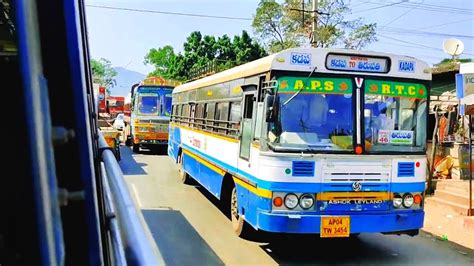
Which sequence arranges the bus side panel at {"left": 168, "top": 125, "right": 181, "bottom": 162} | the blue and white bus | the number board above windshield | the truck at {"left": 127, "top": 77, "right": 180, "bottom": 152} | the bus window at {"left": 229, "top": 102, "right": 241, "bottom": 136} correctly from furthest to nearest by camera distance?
the truck at {"left": 127, "top": 77, "right": 180, "bottom": 152}, the bus side panel at {"left": 168, "top": 125, "right": 181, "bottom": 162}, the bus window at {"left": 229, "top": 102, "right": 241, "bottom": 136}, the number board above windshield, the blue and white bus

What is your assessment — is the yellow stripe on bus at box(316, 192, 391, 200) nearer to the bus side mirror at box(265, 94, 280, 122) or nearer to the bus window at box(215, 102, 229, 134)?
the bus side mirror at box(265, 94, 280, 122)

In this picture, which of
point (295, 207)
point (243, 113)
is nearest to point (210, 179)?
point (243, 113)

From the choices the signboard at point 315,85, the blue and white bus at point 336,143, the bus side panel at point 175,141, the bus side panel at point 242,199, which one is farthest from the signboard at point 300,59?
the bus side panel at point 175,141

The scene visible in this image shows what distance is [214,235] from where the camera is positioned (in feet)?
23.8

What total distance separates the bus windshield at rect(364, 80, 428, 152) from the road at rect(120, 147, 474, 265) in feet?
5.15

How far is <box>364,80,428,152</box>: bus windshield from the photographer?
232 inches

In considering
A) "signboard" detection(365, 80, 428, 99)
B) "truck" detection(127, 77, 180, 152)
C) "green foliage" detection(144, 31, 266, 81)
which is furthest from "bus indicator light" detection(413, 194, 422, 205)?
"green foliage" detection(144, 31, 266, 81)

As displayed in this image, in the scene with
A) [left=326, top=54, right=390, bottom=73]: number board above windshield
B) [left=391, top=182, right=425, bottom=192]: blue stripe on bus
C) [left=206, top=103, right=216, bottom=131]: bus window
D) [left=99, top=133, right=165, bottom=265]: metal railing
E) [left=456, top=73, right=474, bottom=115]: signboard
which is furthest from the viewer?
[left=456, top=73, right=474, bottom=115]: signboard

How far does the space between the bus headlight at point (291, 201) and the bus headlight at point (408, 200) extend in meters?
1.42

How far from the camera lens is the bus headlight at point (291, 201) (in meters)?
5.60

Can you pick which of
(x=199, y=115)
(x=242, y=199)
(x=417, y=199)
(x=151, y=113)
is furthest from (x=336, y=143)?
(x=151, y=113)

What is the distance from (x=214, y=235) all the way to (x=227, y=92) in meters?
2.30

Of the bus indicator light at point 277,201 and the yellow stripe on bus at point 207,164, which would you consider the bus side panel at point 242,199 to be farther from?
the yellow stripe on bus at point 207,164

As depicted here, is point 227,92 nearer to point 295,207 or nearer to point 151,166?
point 295,207
